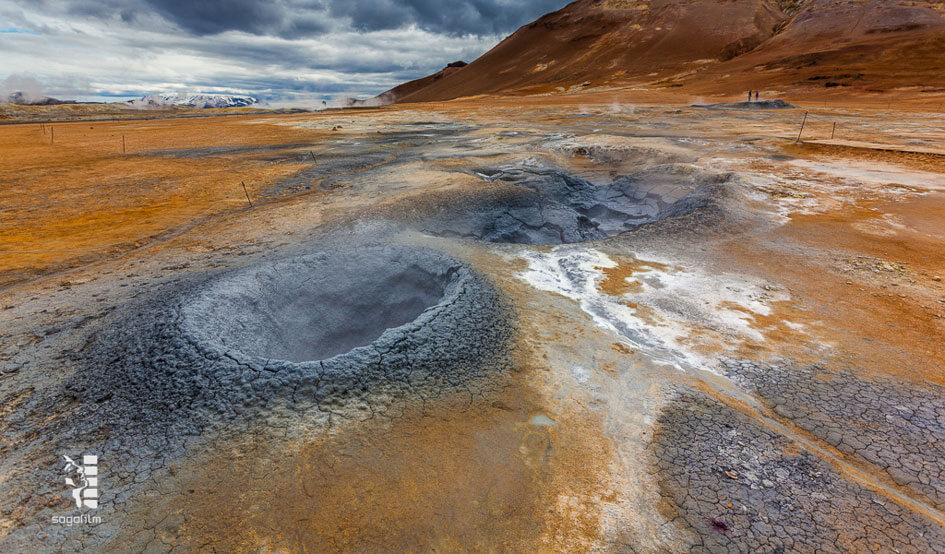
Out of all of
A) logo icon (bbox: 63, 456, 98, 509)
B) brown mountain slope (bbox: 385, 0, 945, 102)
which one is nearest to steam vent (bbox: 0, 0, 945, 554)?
logo icon (bbox: 63, 456, 98, 509)

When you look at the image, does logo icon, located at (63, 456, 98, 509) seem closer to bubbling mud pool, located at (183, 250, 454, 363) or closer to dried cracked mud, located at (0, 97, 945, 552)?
dried cracked mud, located at (0, 97, 945, 552)

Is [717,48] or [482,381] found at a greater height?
[717,48]

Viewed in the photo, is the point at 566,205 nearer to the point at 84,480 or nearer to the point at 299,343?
the point at 299,343

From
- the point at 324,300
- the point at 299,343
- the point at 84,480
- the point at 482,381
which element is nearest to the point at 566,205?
the point at 324,300

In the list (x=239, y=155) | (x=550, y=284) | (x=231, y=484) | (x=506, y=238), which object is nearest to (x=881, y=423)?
(x=550, y=284)

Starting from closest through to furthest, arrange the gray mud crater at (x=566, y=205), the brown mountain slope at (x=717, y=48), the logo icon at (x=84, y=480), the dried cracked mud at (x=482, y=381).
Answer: the dried cracked mud at (x=482, y=381), the logo icon at (x=84, y=480), the gray mud crater at (x=566, y=205), the brown mountain slope at (x=717, y=48)

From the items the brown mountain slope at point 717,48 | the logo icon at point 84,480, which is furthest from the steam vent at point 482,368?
the brown mountain slope at point 717,48

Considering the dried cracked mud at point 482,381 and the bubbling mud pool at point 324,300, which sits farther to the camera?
the bubbling mud pool at point 324,300

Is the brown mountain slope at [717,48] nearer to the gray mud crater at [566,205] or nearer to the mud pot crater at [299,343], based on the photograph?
the gray mud crater at [566,205]
